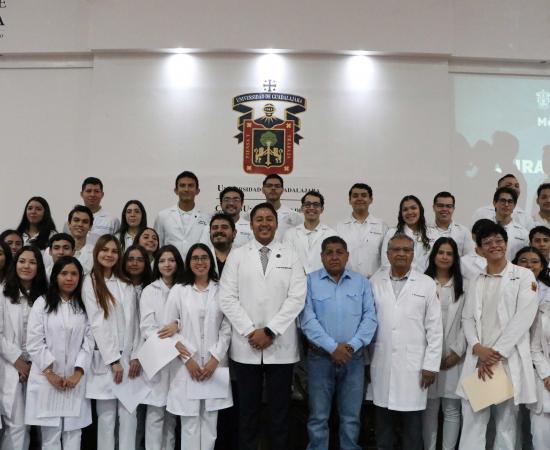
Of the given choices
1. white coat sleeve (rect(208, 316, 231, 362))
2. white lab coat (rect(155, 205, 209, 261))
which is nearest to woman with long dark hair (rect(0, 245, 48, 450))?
white coat sleeve (rect(208, 316, 231, 362))

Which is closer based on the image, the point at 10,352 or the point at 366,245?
the point at 10,352

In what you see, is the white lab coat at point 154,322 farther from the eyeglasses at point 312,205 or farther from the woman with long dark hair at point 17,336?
the eyeglasses at point 312,205

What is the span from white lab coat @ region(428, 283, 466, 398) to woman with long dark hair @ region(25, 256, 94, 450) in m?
2.36

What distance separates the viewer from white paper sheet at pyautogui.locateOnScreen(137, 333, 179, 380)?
3.48 meters

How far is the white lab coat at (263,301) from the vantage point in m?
3.50

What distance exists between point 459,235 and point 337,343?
175cm

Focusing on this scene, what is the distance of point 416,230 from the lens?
14.8ft

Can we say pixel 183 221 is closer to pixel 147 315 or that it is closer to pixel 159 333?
pixel 147 315

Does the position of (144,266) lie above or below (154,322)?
above

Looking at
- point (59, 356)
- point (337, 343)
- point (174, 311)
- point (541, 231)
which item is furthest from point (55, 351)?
point (541, 231)

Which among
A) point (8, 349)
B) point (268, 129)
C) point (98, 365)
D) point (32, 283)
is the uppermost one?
point (268, 129)

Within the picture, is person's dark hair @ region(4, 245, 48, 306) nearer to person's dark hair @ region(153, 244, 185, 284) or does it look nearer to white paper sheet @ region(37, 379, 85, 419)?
white paper sheet @ region(37, 379, 85, 419)

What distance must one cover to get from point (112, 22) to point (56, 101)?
127 centimetres

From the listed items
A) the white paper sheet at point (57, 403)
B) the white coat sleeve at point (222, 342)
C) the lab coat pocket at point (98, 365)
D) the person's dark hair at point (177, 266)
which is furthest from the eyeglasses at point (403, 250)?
the white paper sheet at point (57, 403)
